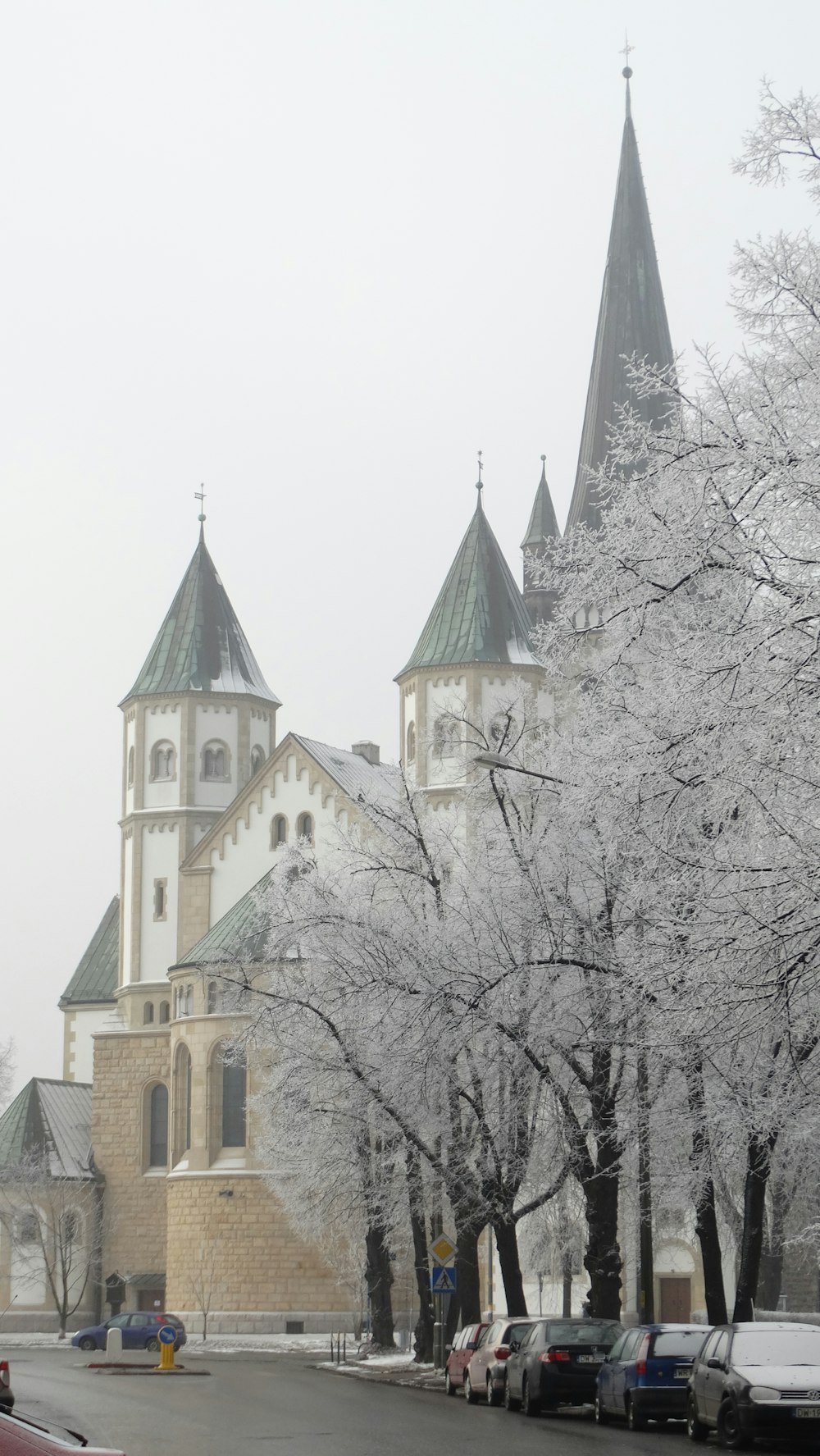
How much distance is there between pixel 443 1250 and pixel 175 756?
1480 inches

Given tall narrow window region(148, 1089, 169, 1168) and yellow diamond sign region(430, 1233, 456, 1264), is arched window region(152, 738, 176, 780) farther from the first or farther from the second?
yellow diamond sign region(430, 1233, 456, 1264)

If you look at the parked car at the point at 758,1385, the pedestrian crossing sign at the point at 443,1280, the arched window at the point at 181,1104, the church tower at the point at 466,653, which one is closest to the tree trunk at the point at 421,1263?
the pedestrian crossing sign at the point at 443,1280

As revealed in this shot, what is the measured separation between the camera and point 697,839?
18.8 metres

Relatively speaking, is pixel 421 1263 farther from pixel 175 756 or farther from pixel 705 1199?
pixel 175 756

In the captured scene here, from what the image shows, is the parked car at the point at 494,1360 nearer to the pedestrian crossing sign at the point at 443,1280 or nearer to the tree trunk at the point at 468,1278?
the pedestrian crossing sign at the point at 443,1280

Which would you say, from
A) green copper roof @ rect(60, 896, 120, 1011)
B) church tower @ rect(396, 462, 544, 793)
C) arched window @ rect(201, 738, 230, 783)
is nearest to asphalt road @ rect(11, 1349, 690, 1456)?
church tower @ rect(396, 462, 544, 793)

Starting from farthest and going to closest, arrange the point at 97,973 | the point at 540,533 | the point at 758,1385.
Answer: the point at 97,973 < the point at 540,533 < the point at 758,1385

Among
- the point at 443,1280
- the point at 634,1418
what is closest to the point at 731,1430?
the point at 634,1418

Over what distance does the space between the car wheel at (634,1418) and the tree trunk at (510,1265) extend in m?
10.3

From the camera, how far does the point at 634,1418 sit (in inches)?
806

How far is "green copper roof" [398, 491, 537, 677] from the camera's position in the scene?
61344 millimetres

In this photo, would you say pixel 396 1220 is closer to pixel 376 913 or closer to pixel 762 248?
pixel 376 913

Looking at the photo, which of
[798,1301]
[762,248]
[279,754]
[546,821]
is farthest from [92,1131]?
[762,248]

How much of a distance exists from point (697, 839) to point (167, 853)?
48605 millimetres
